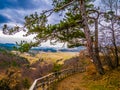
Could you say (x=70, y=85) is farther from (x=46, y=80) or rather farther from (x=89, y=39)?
(x=89, y=39)

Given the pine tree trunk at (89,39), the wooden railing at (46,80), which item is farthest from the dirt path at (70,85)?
the pine tree trunk at (89,39)

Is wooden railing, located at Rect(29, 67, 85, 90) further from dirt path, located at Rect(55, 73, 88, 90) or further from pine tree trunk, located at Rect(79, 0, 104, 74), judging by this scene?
pine tree trunk, located at Rect(79, 0, 104, 74)

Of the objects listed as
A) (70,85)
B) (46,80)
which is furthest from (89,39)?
(46,80)

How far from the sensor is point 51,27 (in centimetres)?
2359

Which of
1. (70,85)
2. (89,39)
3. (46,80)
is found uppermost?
(89,39)

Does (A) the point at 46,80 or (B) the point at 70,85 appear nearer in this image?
(A) the point at 46,80

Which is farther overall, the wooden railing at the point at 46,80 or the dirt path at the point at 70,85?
the dirt path at the point at 70,85

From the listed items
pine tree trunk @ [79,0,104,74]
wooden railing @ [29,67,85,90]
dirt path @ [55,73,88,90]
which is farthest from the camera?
pine tree trunk @ [79,0,104,74]

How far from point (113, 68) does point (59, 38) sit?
6.24 m

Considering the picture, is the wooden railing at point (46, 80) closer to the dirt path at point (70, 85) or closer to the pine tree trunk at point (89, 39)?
the dirt path at point (70, 85)

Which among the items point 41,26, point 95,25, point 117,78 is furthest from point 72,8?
point 117,78

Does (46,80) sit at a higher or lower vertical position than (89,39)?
lower

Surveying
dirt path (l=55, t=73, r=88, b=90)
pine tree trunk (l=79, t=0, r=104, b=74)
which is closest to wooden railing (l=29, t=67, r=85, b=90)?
dirt path (l=55, t=73, r=88, b=90)

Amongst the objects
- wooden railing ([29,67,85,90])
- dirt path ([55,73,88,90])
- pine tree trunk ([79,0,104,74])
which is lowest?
dirt path ([55,73,88,90])
